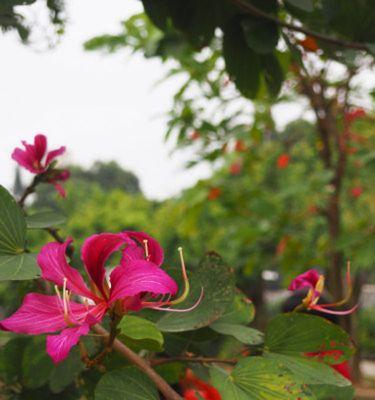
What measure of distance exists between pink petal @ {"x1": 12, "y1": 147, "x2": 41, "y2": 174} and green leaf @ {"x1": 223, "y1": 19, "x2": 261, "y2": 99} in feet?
0.87

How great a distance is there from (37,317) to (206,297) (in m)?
0.14

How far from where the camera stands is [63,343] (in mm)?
305

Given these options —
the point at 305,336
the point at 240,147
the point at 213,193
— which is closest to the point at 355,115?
the point at 240,147

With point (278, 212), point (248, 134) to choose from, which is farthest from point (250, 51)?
point (278, 212)

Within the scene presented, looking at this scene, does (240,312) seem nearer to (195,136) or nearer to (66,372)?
(66,372)

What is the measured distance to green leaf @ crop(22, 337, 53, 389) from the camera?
20.2 inches

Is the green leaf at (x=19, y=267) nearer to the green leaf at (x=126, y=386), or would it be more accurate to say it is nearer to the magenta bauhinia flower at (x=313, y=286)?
the green leaf at (x=126, y=386)

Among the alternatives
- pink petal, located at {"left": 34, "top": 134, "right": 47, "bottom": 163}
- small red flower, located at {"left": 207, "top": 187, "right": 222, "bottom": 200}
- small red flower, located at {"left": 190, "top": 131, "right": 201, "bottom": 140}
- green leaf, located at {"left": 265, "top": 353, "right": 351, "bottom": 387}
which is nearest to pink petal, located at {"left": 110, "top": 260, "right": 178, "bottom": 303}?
green leaf, located at {"left": 265, "top": 353, "right": 351, "bottom": 387}

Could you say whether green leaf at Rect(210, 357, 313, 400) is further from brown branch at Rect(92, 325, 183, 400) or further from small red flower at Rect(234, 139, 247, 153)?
small red flower at Rect(234, 139, 247, 153)

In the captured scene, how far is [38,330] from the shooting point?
32 cm

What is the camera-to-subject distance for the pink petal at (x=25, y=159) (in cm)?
52

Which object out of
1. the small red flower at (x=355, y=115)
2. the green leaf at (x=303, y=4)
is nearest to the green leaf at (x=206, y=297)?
the green leaf at (x=303, y=4)

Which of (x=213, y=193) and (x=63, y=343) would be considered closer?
(x=63, y=343)

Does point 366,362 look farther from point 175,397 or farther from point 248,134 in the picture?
point 175,397
